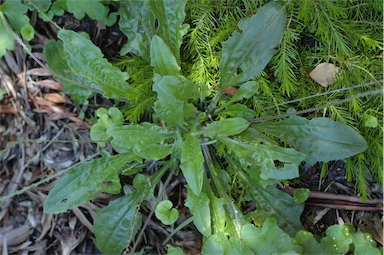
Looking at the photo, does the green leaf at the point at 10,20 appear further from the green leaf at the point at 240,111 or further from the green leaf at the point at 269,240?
the green leaf at the point at 269,240

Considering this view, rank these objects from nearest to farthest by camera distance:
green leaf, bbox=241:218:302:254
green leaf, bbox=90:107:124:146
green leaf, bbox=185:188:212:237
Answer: green leaf, bbox=241:218:302:254, green leaf, bbox=185:188:212:237, green leaf, bbox=90:107:124:146

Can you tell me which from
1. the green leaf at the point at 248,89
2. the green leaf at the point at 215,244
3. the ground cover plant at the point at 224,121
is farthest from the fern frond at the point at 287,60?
the green leaf at the point at 215,244

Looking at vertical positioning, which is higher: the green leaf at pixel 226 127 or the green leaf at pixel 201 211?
the green leaf at pixel 226 127

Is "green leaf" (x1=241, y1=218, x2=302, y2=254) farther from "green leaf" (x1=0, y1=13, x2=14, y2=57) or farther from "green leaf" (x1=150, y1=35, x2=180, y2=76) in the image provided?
"green leaf" (x1=0, y1=13, x2=14, y2=57)

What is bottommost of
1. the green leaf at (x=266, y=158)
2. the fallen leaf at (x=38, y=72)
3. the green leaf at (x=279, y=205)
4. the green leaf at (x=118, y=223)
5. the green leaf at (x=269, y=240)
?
the green leaf at (x=118, y=223)

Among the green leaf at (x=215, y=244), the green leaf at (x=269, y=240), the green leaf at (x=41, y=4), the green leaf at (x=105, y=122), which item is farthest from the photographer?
the green leaf at (x=41, y=4)

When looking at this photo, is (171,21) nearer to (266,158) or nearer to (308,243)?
(266,158)

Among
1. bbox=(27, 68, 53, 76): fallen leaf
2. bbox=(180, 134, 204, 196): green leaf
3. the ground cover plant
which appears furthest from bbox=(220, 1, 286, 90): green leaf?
bbox=(27, 68, 53, 76): fallen leaf
